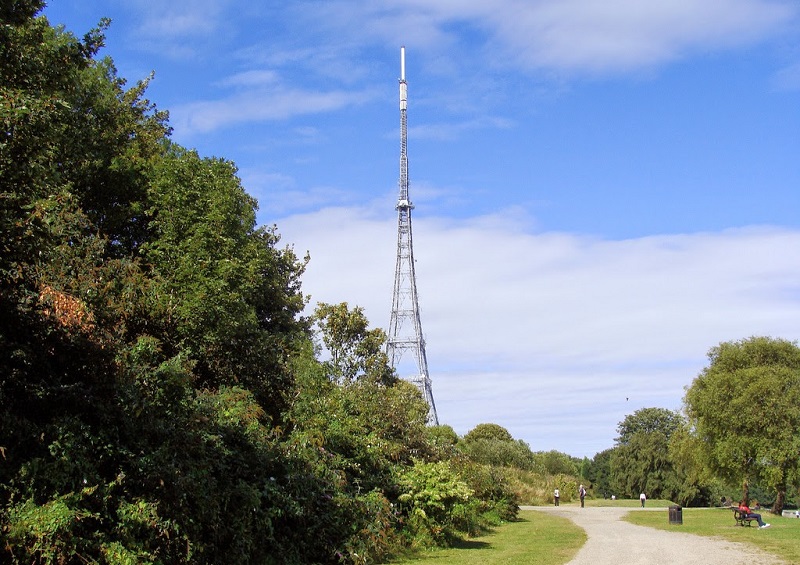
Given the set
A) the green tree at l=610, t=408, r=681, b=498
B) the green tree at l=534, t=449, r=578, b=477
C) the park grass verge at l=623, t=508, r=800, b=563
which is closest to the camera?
the park grass verge at l=623, t=508, r=800, b=563

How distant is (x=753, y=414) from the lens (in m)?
33.4

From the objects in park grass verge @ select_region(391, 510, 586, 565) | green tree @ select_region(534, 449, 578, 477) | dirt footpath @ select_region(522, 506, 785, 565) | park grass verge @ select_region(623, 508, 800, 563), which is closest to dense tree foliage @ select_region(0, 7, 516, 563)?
park grass verge @ select_region(391, 510, 586, 565)

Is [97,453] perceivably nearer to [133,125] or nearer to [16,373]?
[16,373]

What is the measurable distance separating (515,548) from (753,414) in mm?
19052

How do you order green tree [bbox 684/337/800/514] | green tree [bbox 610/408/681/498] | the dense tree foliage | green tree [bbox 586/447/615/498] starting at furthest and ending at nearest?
green tree [bbox 586/447/615/498] < green tree [bbox 610/408/681/498] < green tree [bbox 684/337/800/514] < the dense tree foliage

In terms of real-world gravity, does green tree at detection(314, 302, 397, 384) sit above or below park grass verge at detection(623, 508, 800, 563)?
above

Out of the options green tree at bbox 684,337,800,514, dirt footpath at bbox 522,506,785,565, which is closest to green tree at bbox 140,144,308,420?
dirt footpath at bbox 522,506,785,565

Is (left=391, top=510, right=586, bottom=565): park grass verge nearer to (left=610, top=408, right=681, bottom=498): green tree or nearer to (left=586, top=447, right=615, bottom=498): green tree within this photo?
(left=610, top=408, right=681, bottom=498): green tree

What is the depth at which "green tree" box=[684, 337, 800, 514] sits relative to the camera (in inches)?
1299

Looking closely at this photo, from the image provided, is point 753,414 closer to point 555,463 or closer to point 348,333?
point 348,333

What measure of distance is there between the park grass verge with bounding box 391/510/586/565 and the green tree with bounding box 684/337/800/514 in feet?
37.2

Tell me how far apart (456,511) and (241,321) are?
7.43 m

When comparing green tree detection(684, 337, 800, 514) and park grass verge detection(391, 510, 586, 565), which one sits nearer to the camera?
park grass verge detection(391, 510, 586, 565)

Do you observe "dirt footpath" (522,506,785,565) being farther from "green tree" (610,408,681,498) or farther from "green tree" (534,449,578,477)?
"green tree" (534,449,578,477)
